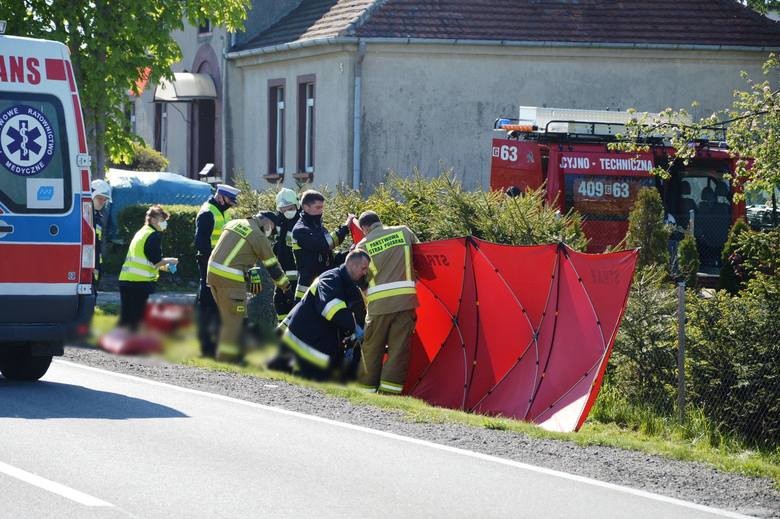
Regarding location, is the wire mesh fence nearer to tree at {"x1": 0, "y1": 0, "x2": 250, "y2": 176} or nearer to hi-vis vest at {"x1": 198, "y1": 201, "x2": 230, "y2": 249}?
hi-vis vest at {"x1": 198, "y1": 201, "x2": 230, "y2": 249}

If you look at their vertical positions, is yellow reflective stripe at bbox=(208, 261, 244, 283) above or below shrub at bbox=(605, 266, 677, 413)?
above

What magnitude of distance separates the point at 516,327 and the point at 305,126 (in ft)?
60.3

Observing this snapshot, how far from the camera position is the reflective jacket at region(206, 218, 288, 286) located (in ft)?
48.8

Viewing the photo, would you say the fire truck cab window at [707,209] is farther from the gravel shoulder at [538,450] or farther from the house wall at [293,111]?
the house wall at [293,111]

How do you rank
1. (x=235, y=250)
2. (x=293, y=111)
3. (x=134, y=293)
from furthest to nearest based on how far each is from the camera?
(x=293, y=111) < (x=134, y=293) < (x=235, y=250)

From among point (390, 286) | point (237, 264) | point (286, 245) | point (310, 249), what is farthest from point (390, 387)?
point (286, 245)

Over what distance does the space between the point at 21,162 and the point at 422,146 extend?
1753cm

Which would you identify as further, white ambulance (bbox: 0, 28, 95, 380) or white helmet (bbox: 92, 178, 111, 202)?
white helmet (bbox: 92, 178, 111, 202)

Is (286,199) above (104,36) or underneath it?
underneath

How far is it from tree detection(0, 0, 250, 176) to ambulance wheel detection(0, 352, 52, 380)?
12.7m

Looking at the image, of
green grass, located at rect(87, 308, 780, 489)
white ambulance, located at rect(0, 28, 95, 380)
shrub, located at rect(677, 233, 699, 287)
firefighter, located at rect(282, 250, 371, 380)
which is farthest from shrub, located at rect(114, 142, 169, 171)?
white ambulance, located at rect(0, 28, 95, 380)

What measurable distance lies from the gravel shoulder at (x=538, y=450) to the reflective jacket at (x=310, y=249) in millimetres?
1666

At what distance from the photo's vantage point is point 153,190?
29797 mm

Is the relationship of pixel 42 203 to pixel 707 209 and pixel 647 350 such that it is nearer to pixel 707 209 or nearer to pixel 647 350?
pixel 647 350
